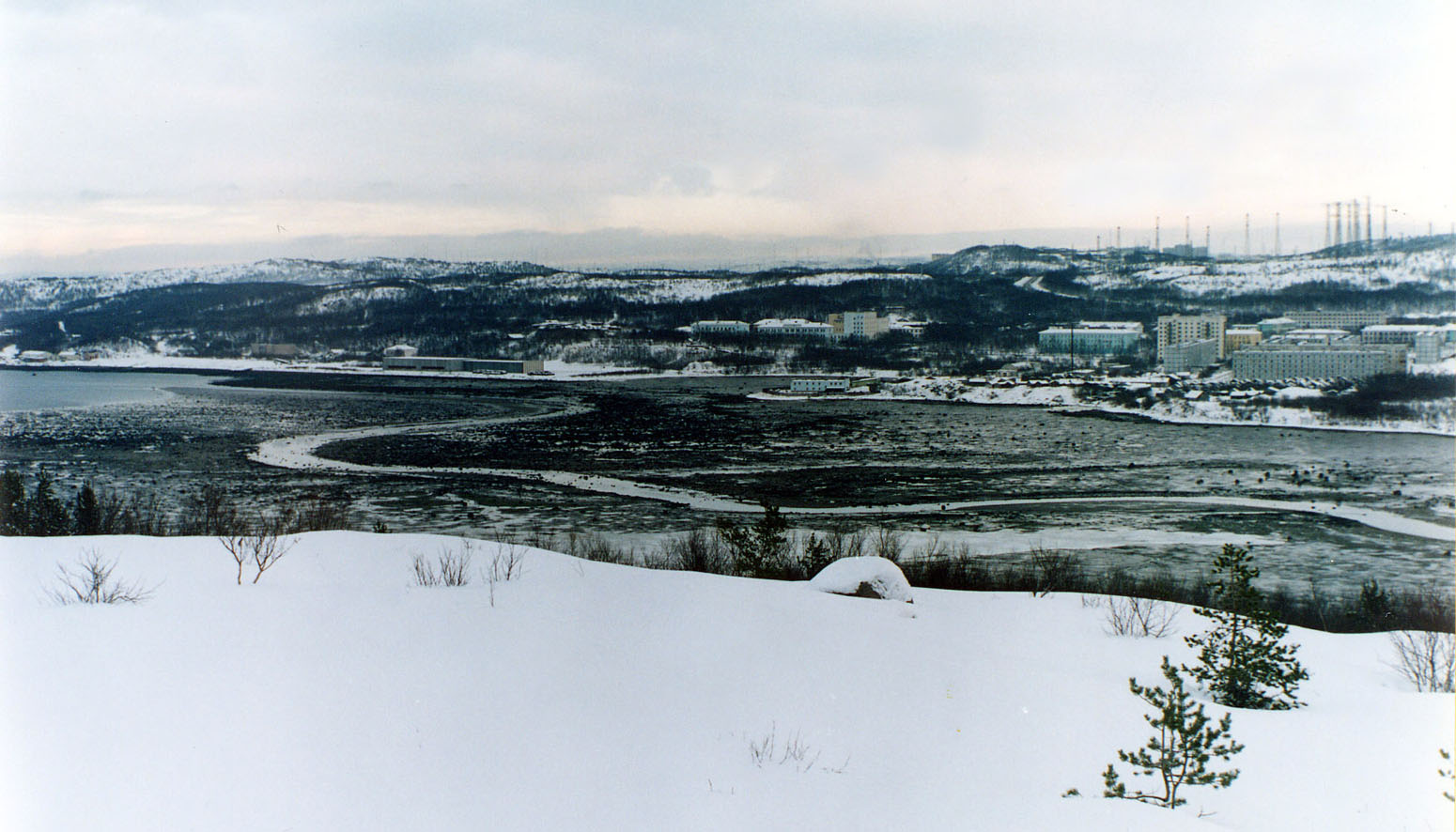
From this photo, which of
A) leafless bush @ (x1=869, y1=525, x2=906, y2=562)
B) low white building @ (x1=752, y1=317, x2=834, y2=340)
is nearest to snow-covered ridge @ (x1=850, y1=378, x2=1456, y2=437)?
low white building @ (x1=752, y1=317, x2=834, y2=340)

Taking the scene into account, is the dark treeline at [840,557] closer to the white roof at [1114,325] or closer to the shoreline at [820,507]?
the shoreline at [820,507]

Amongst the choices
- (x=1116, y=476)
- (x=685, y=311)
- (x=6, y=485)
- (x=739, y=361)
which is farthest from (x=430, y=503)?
(x=685, y=311)

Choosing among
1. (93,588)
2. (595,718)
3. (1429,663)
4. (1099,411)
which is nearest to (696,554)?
(93,588)

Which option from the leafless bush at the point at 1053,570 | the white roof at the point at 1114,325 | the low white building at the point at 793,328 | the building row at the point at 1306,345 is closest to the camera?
the leafless bush at the point at 1053,570

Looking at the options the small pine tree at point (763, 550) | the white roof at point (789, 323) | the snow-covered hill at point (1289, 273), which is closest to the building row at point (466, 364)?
the white roof at point (789, 323)

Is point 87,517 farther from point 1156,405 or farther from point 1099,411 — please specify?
point 1156,405

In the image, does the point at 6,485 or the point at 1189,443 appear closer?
the point at 6,485

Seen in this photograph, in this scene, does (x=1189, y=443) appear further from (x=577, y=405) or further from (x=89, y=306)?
(x=89, y=306)
